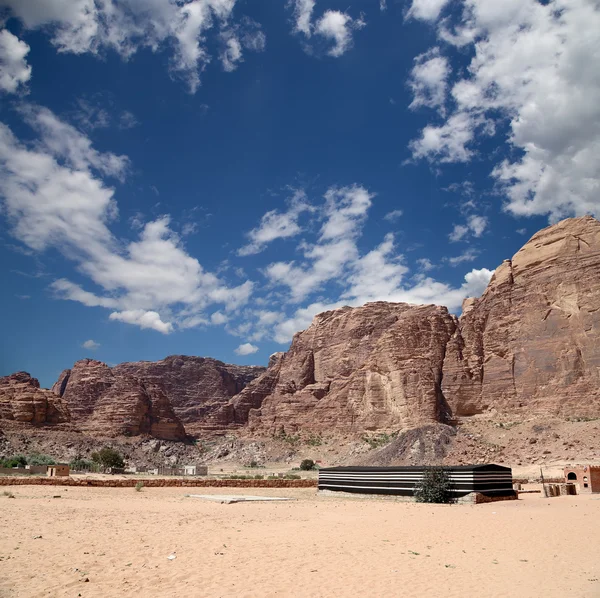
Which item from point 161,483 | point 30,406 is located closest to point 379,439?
point 161,483

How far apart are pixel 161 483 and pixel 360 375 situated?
5695cm

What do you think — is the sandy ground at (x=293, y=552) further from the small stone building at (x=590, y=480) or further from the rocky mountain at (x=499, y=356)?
the rocky mountain at (x=499, y=356)

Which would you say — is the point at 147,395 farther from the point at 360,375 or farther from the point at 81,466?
the point at 81,466

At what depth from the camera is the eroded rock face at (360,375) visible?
79.1m

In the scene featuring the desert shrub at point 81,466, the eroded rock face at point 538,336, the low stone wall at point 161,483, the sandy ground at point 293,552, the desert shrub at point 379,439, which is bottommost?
the sandy ground at point 293,552

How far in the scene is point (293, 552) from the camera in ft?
38.6

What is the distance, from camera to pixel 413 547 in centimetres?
1272

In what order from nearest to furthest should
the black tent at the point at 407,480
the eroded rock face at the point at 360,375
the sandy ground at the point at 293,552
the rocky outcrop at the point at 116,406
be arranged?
the sandy ground at the point at 293,552 → the black tent at the point at 407,480 → the eroded rock face at the point at 360,375 → the rocky outcrop at the point at 116,406

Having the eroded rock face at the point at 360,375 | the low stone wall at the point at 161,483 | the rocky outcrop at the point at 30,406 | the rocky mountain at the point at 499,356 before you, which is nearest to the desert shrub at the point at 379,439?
the rocky mountain at the point at 499,356

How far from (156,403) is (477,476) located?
82534mm

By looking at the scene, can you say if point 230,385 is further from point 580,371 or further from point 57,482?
point 57,482

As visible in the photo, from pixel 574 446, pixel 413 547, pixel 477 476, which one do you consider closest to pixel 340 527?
pixel 413 547

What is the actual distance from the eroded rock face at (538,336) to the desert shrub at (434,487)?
4674 cm

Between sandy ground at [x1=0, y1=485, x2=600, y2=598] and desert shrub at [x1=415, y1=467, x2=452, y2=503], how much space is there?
15.4 ft
